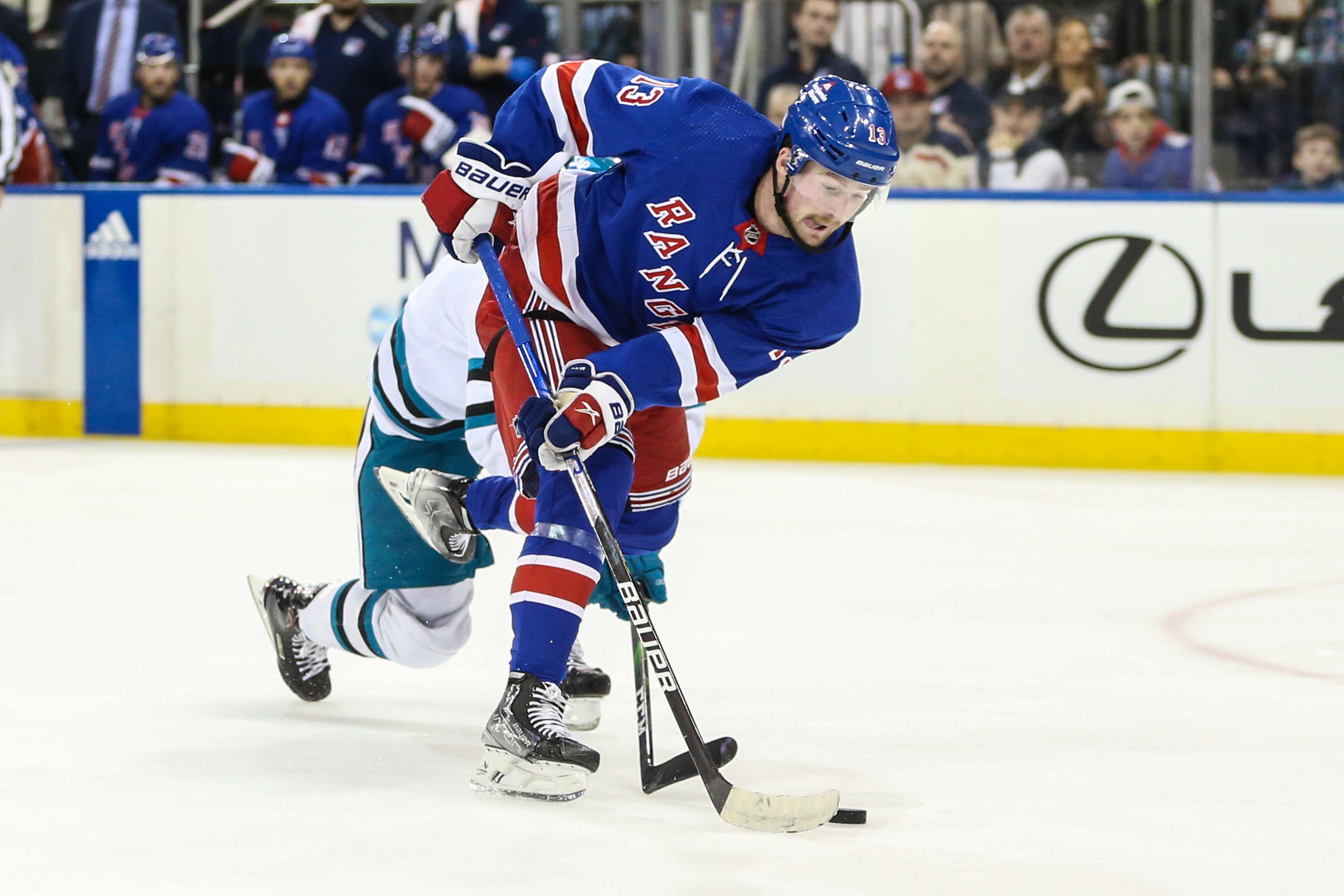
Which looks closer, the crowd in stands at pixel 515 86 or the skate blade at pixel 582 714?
the skate blade at pixel 582 714

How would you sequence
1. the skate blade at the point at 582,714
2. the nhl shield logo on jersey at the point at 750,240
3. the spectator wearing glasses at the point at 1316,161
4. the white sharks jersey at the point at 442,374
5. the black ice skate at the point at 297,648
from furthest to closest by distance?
1. the spectator wearing glasses at the point at 1316,161
2. the black ice skate at the point at 297,648
3. the skate blade at the point at 582,714
4. the white sharks jersey at the point at 442,374
5. the nhl shield logo on jersey at the point at 750,240

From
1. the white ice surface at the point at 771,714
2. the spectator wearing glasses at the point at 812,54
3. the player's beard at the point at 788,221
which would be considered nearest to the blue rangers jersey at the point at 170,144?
the white ice surface at the point at 771,714

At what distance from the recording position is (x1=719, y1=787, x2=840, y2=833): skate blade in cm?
244

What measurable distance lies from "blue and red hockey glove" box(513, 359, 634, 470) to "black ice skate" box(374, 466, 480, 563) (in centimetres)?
24

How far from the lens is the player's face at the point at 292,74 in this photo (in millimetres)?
6848

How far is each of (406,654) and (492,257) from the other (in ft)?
2.15

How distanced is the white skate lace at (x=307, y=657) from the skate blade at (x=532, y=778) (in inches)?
25.2

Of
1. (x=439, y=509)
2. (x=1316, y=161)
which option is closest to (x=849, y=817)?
(x=439, y=509)

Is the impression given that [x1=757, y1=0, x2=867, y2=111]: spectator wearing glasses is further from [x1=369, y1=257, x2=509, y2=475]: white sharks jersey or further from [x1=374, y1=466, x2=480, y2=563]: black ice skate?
[x1=374, y1=466, x2=480, y2=563]: black ice skate

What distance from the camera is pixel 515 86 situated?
262 inches

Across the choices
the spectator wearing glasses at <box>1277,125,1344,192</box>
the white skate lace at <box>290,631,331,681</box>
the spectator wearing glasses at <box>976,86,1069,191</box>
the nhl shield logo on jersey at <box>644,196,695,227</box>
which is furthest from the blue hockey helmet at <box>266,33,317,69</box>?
the nhl shield logo on jersey at <box>644,196,695,227</box>

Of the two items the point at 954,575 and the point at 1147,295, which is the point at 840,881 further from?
the point at 1147,295

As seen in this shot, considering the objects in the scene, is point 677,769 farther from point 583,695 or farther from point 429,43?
point 429,43

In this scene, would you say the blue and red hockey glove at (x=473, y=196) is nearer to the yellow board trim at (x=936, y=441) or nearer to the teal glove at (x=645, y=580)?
the teal glove at (x=645, y=580)
